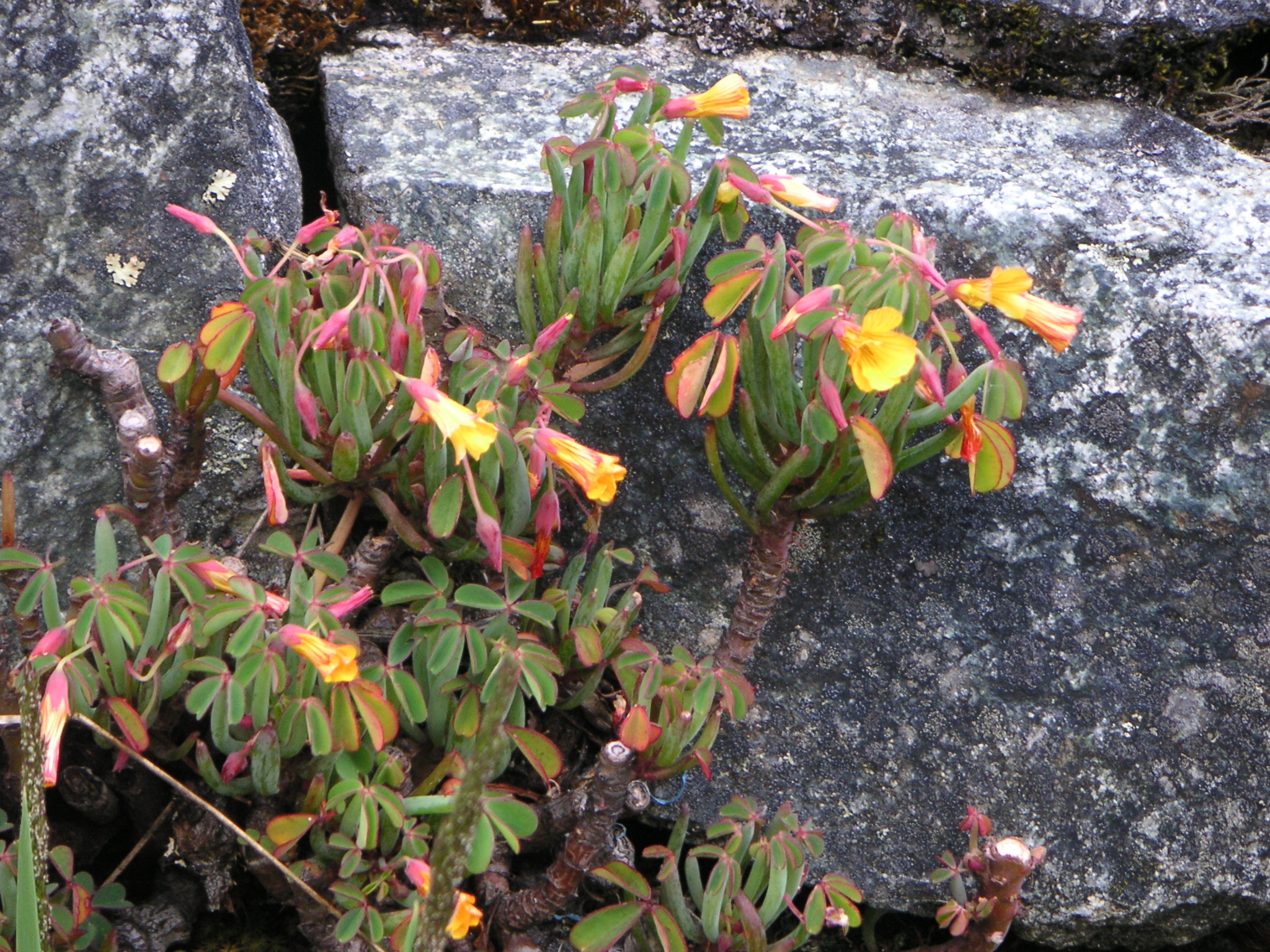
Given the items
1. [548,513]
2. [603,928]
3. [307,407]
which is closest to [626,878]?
[603,928]

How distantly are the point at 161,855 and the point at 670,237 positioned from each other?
1.52m

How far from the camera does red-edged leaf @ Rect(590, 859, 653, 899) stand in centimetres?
184

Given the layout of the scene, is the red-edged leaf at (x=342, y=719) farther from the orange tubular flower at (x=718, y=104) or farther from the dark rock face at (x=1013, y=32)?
the dark rock face at (x=1013, y=32)

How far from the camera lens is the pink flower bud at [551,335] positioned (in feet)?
6.21

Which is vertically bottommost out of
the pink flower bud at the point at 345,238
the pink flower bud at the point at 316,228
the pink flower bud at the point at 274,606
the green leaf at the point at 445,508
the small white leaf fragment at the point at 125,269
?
the pink flower bud at the point at 274,606

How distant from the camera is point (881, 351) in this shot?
157 centimetres

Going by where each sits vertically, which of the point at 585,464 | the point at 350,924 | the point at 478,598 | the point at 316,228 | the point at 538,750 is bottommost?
the point at 350,924

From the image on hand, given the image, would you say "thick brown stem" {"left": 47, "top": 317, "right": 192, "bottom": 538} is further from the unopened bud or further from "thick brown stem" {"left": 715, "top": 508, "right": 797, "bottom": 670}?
"thick brown stem" {"left": 715, "top": 508, "right": 797, "bottom": 670}

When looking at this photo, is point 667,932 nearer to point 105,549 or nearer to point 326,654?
point 326,654

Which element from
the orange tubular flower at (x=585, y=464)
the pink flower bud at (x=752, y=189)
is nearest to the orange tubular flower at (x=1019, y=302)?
the pink flower bud at (x=752, y=189)

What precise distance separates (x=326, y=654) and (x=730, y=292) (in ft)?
2.82

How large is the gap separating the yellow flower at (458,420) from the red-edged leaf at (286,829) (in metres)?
0.64

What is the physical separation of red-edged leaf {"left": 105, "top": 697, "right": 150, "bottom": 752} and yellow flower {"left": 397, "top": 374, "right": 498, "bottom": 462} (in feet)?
2.09

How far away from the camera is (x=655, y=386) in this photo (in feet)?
7.26
